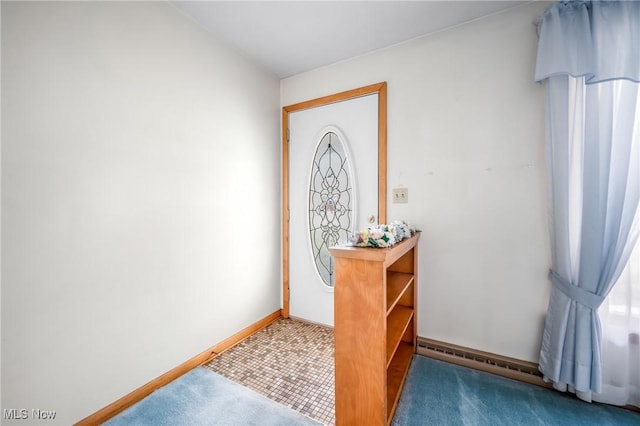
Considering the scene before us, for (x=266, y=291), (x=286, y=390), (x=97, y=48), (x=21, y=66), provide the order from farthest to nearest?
(x=266, y=291) → (x=286, y=390) → (x=97, y=48) → (x=21, y=66)

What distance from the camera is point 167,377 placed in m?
1.67

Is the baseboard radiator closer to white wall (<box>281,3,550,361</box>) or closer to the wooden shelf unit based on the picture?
white wall (<box>281,3,550,361</box>)

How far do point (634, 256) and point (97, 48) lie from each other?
10.1 ft

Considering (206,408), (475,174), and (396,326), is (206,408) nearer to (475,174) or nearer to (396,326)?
(396,326)

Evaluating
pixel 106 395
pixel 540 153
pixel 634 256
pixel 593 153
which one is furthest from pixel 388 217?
pixel 106 395

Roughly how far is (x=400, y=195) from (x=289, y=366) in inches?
60.2

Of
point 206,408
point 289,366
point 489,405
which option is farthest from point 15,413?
point 489,405

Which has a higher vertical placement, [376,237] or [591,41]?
[591,41]

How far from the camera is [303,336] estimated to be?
2264mm

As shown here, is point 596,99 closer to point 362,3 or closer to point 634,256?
point 634,256

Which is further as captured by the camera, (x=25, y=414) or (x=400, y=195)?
(x=400, y=195)

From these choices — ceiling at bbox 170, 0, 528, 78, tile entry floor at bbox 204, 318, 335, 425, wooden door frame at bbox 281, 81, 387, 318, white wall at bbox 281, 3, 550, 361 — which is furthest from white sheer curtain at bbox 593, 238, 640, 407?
ceiling at bbox 170, 0, 528, 78

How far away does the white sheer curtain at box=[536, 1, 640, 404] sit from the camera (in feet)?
4.39

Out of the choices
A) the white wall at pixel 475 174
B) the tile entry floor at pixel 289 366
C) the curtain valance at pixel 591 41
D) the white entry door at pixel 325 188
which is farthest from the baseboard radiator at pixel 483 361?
the curtain valance at pixel 591 41
